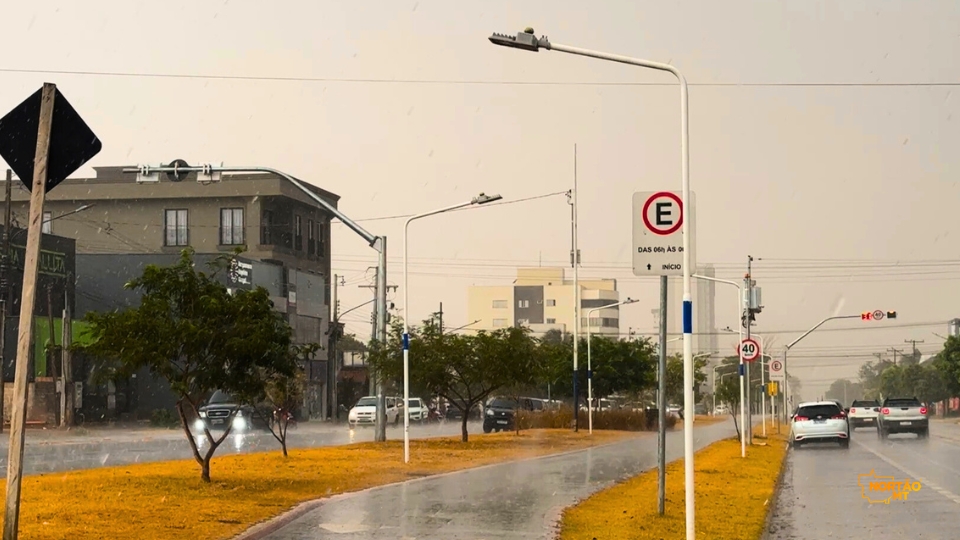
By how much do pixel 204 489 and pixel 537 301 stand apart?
533 feet

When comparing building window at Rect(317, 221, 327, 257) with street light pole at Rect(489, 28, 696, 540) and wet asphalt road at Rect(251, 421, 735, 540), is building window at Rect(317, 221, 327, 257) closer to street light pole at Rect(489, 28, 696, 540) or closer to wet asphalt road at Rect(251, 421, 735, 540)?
wet asphalt road at Rect(251, 421, 735, 540)

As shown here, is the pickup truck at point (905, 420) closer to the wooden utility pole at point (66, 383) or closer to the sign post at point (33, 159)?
the wooden utility pole at point (66, 383)

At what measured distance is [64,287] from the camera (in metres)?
66.1

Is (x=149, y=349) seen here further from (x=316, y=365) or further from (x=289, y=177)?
(x=316, y=365)

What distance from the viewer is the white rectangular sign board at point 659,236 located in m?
15.0

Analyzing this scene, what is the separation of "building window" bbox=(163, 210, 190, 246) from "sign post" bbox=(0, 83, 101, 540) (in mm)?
73827

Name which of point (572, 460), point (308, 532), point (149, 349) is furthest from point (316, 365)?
point (308, 532)

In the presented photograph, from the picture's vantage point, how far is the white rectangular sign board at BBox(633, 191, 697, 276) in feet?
49.1

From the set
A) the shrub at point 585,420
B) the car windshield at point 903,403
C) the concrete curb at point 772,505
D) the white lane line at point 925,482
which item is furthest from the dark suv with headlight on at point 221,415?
the concrete curb at point 772,505

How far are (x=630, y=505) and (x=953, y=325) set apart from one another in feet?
477

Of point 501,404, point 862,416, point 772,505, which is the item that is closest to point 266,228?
point 501,404

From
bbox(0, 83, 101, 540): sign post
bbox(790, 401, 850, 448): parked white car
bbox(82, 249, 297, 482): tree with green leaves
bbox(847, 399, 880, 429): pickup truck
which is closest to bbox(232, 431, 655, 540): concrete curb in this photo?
bbox(82, 249, 297, 482): tree with green leaves

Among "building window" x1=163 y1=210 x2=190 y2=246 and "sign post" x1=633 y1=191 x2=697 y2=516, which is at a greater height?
"building window" x1=163 y1=210 x2=190 y2=246

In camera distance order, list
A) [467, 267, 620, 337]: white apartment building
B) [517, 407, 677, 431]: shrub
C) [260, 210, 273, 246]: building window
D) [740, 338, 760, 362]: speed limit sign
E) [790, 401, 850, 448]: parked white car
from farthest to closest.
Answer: [467, 267, 620, 337]: white apartment building
[260, 210, 273, 246]: building window
[517, 407, 677, 431]: shrub
[790, 401, 850, 448]: parked white car
[740, 338, 760, 362]: speed limit sign
